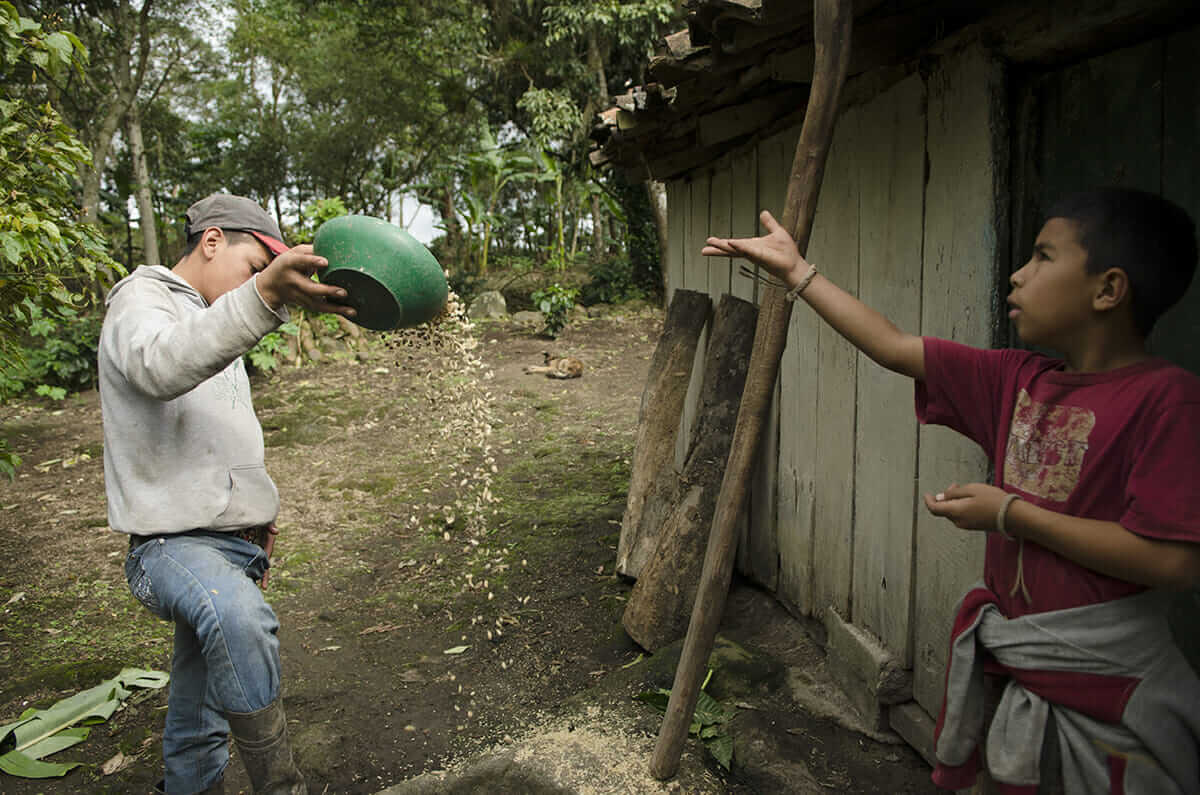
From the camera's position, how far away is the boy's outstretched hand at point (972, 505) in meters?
1.44

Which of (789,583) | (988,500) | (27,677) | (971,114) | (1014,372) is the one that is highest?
(971,114)

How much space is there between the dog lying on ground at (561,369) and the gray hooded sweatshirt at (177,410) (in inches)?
298

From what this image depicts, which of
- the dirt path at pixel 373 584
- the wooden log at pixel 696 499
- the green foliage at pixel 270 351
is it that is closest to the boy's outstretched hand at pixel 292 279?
the dirt path at pixel 373 584

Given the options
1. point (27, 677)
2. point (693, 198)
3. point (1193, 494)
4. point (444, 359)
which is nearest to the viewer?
point (1193, 494)

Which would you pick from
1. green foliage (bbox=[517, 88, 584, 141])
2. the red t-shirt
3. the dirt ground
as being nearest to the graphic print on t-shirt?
the red t-shirt

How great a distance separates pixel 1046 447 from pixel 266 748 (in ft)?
7.05

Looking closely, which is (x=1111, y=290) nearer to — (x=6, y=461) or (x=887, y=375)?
(x=887, y=375)

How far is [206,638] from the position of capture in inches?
82.7

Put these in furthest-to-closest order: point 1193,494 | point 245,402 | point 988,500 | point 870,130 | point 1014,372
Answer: point 870,130
point 245,402
point 1014,372
point 988,500
point 1193,494

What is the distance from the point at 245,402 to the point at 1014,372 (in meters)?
2.15

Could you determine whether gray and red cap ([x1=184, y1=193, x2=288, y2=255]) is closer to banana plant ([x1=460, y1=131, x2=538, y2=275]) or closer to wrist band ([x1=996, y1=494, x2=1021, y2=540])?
wrist band ([x1=996, y1=494, x2=1021, y2=540])

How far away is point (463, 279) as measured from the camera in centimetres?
1438

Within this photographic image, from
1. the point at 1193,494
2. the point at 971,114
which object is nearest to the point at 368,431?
the point at 971,114

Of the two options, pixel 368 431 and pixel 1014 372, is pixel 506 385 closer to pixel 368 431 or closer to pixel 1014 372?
pixel 368 431
